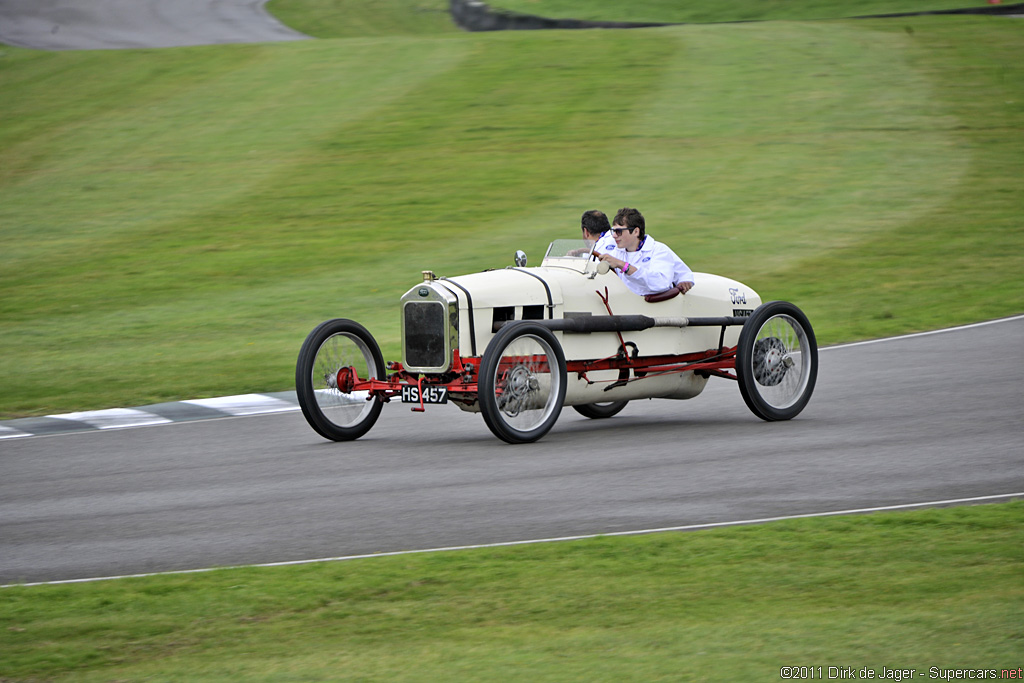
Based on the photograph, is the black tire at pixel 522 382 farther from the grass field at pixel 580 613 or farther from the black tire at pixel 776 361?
the grass field at pixel 580 613

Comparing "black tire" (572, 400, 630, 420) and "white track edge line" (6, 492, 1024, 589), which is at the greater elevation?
"black tire" (572, 400, 630, 420)

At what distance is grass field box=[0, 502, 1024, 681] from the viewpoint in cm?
474

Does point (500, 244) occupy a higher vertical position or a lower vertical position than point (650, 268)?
higher

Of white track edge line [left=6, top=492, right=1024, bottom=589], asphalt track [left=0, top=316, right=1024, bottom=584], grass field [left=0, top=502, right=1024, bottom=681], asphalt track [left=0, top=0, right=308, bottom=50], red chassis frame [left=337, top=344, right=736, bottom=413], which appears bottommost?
grass field [left=0, top=502, right=1024, bottom=681]

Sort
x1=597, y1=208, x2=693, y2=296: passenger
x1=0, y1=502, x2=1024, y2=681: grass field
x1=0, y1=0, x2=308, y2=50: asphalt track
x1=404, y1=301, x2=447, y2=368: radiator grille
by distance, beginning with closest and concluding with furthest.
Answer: x1=0, y1=502, x2=1024, y2=681: grass field, x1=404, y1=301, x2=447, y2=368: radiator grille, x1=597, y1=208, x2=693, y2=296: passenger, x1=0, y1=0, x2=308, y2=50: asphalt track

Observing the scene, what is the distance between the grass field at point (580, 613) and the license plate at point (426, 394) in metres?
3.13

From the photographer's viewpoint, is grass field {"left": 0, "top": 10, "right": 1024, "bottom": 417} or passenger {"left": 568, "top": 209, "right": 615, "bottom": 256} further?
grass field {"left": 0, "top": 10, "right": 1024, "bottom": 417}

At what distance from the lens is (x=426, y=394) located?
952cm

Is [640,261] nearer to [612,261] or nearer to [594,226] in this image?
[612,261]

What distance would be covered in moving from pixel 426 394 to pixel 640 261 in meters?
2.04

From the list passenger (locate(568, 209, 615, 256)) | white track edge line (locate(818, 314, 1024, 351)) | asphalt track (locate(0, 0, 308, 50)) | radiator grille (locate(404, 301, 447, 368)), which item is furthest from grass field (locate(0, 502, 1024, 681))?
asphalt track (locate(0, 0, 308, 50))

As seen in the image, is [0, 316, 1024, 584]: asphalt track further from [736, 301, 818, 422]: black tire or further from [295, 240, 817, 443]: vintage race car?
[295, 240, 817, 443]: vintage race car

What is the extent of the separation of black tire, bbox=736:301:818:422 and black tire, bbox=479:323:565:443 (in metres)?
1.53

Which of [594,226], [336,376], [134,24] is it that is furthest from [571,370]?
[134,24]
